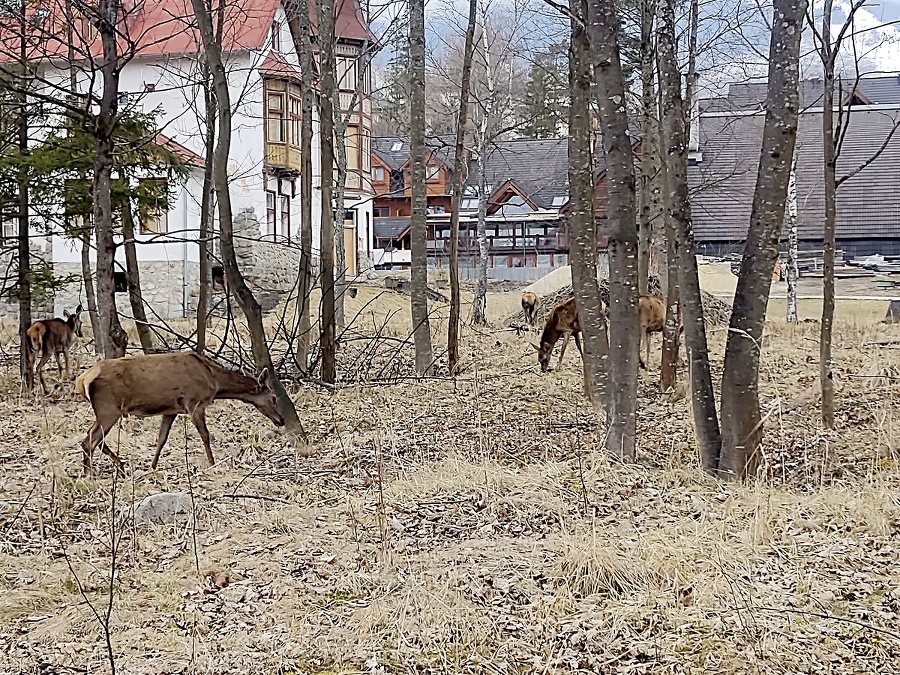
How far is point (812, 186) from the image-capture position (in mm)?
44094

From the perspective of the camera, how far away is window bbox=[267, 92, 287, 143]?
33344mm

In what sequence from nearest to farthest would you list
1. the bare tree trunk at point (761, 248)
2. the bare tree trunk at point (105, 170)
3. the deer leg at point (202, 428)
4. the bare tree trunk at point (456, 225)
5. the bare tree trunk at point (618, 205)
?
1. the bare tree trunk at point (761, 248)
2. the bare tree trunk at point (618, 205)
3. the deer leg at point (202, 428)
4. the bare tree trunk at point (105, 170)
5. the bare tree trunk at point (456, 225)

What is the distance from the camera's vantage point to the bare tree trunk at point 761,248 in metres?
7.84

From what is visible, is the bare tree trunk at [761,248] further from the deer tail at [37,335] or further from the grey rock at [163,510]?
→ the deer tail at [37,335]

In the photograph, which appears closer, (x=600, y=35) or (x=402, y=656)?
(x=402, y=656)

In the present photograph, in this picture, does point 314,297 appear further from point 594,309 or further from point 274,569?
point 274,569

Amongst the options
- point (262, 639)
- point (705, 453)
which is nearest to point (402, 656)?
point (262, 639)

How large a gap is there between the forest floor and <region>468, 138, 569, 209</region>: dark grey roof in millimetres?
47139

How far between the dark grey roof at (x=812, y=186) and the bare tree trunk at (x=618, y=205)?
119 feet

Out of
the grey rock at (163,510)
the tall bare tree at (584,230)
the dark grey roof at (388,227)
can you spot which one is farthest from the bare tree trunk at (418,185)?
the dark grey roof at (388,227)

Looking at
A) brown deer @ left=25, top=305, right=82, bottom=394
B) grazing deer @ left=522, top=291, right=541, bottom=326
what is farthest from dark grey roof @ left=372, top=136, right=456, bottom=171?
brown deer @ left=25, top=305, right=82, bottom=394

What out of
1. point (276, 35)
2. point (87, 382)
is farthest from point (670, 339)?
point (276, 35)

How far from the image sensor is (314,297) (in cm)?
3089

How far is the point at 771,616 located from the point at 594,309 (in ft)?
18.7
